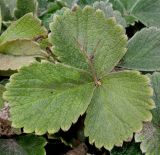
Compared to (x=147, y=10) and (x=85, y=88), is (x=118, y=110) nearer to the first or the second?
(x=85, y=88)

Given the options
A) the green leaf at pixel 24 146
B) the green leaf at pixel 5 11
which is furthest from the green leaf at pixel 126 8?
the green leaf at pixel 24 146

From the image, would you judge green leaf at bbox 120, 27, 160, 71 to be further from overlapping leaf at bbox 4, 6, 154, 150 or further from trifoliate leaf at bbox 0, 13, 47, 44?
trifoliate leaf at bbox 0, 13, 47, 44

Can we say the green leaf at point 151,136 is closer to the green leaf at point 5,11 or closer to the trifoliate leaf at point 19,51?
the trifoliate leaf at point 19,51

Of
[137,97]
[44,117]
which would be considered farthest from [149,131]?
[44,117]

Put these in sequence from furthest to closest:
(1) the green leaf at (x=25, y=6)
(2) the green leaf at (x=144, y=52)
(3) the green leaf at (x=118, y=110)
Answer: (1) the green leaf at (x=25, y=6) → (2) the green leaf at (x=144, y=52) → (3) the green leaf at (x=118, y=110)

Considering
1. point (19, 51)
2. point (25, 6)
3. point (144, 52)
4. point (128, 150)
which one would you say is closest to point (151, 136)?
point (128, 150)
